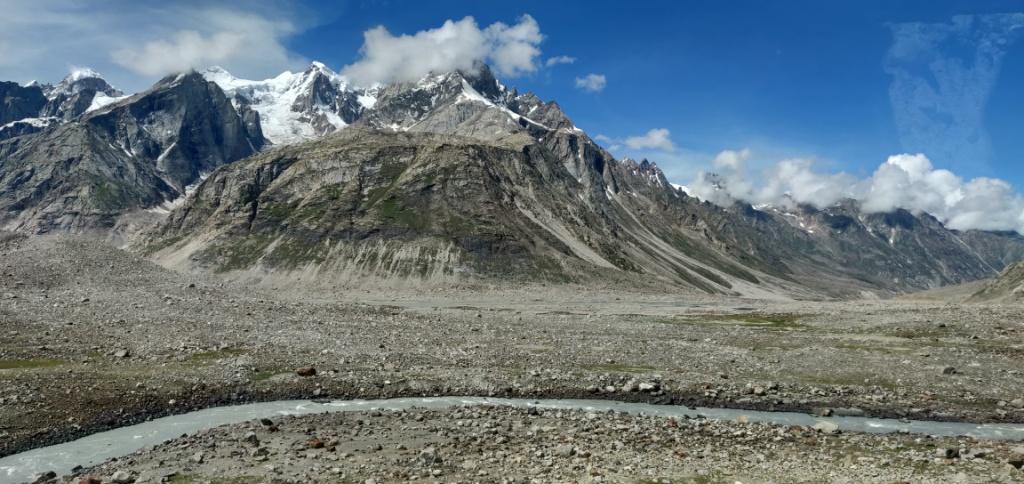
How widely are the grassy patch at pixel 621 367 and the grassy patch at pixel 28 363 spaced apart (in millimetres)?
39445

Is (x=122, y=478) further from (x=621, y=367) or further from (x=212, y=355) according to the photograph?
(x=621, y=367)

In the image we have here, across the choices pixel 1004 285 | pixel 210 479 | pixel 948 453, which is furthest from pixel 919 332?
pixel 1004 285

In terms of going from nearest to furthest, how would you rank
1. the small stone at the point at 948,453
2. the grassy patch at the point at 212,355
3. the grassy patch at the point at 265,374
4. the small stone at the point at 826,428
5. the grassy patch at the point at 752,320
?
the small stone at the point at 948,453
the small stone at the point at 826,428
the grassy patch at the point at 265,374
the grassy patch at the point at 212,355
the grassy patch at the point at 752,320

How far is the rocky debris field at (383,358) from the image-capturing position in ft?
133

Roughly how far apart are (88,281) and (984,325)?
112 metres

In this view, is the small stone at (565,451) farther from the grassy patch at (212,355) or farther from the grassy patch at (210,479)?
the grassy patch at (212,355)

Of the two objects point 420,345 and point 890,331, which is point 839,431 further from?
point 890,331

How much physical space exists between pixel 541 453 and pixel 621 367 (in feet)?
88.9

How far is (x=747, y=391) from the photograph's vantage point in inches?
1833

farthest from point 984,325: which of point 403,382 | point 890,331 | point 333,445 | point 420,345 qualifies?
point 333,445

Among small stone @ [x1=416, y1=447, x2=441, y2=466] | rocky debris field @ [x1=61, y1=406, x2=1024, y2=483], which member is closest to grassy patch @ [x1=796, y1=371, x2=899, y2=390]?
rocky debris field @ [x1=61, y1=406, x2=1024, y2=483]

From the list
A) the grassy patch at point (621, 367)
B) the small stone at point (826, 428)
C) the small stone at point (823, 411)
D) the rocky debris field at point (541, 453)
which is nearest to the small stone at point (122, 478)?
the rocky debris field at point (541, 453)

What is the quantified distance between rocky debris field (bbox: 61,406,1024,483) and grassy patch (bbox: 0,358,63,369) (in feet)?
66.0

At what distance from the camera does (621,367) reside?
2153 inches
